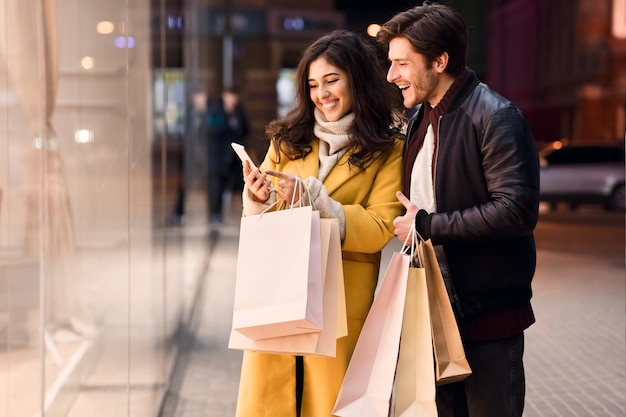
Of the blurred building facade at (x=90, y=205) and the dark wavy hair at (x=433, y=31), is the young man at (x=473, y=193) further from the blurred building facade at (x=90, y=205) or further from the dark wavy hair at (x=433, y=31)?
the blurred building facade at (x=90, y=205)

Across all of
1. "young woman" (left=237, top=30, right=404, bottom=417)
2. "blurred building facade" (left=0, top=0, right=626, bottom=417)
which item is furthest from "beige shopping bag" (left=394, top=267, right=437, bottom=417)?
"blurred building facade" (left=0, top=0, right=626, bottom=417)

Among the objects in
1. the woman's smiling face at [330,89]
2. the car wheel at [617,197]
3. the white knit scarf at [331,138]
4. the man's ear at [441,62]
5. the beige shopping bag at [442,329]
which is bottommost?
the car wheel at [617,197]

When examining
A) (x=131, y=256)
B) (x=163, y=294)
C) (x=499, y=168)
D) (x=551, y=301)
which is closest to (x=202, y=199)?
(x=551, y=301)

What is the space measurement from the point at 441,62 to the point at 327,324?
0.83 meters

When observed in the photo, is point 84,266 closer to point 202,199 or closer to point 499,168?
point 499,168

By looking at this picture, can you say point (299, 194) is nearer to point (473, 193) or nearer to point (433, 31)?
point (473, 193)

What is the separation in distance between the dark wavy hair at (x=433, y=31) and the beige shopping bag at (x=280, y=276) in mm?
576

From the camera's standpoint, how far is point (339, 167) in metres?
3.33

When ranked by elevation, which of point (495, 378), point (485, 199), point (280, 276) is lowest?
point (495, 378)

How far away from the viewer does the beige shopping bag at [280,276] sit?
2867 millimetres

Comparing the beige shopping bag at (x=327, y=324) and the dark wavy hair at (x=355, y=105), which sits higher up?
the dark wavy hair at (x=355, y=105)

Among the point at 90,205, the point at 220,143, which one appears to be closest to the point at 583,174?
the point at 220,143

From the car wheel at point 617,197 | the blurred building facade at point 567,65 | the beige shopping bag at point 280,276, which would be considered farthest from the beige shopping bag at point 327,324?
the car wheel at point 617,197

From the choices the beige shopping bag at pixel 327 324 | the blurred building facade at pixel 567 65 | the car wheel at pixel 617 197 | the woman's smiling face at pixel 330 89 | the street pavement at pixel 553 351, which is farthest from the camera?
the car wheel at pixel 617 197
